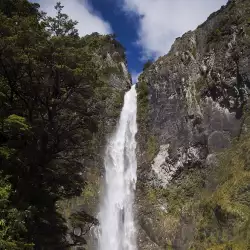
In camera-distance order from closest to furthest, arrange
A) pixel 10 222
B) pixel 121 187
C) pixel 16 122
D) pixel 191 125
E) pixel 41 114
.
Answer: pixel 10 222, pixel 16 122, pixel 41 114, pixel 191 125, pixel 121 187

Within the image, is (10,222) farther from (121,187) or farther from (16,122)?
(121,187)

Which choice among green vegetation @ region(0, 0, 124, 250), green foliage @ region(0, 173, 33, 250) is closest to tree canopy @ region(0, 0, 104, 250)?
green vegetation @ region(0, 0, 124, 250)

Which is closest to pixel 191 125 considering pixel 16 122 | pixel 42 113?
pixel 42 113

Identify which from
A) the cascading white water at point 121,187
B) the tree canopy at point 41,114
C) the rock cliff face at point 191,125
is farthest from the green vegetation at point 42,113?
the cascading white water at point 121,187

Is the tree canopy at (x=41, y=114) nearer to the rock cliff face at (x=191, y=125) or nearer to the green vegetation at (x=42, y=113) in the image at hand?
the green vegetation at (x=42, y=113)

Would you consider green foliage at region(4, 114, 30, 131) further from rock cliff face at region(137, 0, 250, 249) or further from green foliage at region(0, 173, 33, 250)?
rock cliff face at region(137, 0, 250, 249)

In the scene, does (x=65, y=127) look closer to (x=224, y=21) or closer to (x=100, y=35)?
(x=224, y=21)
